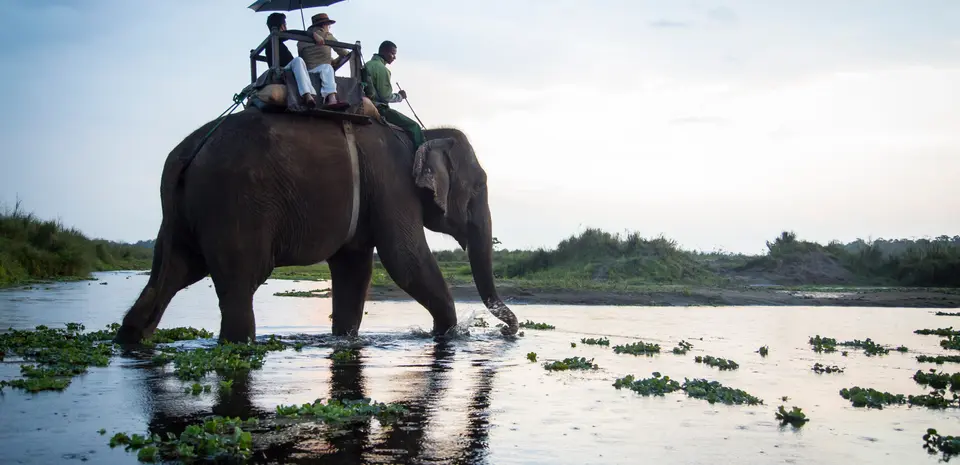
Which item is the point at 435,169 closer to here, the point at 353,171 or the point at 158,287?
the point at 353,171

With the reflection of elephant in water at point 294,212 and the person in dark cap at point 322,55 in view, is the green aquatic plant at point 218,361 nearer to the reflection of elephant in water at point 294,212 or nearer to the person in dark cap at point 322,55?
the reflection of elephant in water at point 294,212

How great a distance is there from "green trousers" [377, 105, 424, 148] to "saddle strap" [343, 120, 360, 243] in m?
1.22

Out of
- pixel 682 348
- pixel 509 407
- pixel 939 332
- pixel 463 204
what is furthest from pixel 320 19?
pixel 939 332

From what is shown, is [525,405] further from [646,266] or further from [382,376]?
[646,266]

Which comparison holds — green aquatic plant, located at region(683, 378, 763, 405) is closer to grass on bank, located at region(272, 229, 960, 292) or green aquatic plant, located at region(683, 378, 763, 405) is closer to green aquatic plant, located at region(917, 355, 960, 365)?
green aquatic plant, located at region(917, 355, 960, 365)

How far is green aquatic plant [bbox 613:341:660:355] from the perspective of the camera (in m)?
13.4

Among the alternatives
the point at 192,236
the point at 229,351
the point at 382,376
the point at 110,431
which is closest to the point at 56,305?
the point at 192,236

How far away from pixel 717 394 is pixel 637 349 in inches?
172

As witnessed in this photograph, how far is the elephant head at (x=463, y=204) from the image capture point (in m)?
14.8

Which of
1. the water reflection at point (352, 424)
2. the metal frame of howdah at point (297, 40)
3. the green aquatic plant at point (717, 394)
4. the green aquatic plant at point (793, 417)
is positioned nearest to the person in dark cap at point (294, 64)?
→ the metal frame of howdah at point (297, 40)

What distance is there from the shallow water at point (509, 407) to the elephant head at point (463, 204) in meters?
0.92

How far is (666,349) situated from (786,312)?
11035 mm

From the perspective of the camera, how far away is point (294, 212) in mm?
12984

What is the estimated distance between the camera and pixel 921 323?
2103 cm
